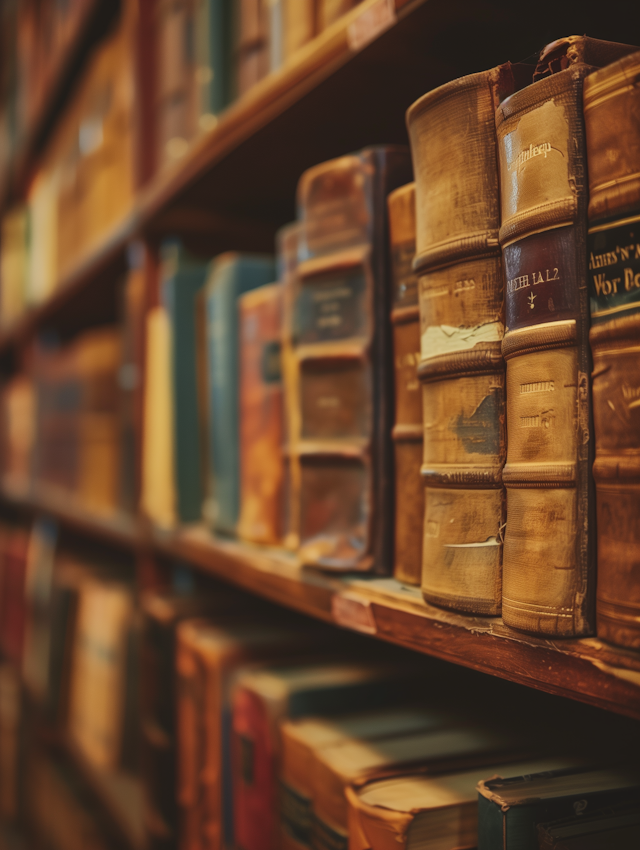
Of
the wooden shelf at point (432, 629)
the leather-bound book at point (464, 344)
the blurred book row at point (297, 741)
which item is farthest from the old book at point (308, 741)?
the leather-bound book at point (464, 344)

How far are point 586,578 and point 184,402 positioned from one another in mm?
701

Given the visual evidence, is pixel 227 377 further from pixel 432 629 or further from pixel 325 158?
pixel 432 629

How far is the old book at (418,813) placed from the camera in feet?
1.64

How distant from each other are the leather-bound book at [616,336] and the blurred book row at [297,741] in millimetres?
170

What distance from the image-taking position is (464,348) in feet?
1.53

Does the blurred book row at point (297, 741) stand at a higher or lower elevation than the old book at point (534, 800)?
lower

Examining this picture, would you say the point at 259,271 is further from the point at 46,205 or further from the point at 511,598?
the point at 46,205

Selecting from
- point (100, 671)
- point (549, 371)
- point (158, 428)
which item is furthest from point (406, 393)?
point (100, 671)

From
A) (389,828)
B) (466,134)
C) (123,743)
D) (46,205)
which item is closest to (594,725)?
(389,828)

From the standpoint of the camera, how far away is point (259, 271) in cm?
86

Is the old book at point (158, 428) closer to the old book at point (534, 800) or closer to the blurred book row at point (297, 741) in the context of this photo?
the blurred book row at point (297, 741)

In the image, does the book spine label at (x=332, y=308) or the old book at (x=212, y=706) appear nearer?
the book spine label at (x=332, y=308)

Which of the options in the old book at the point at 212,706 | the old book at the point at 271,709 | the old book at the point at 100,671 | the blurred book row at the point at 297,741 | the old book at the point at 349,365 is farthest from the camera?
the old book at the point at 100,671

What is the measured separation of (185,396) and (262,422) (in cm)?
24
